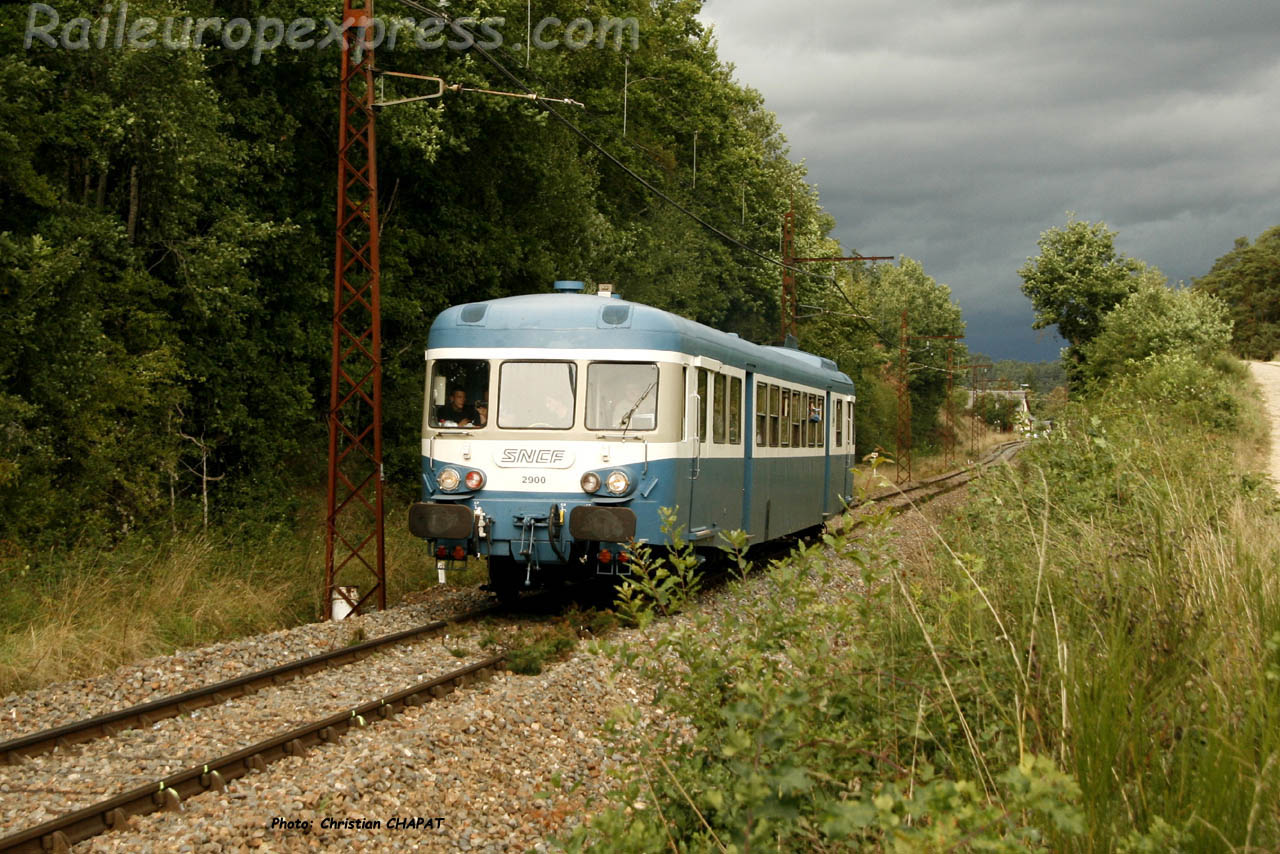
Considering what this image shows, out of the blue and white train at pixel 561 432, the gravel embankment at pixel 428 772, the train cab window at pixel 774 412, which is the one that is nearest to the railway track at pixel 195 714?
the gravel embankment at pixel 428 772

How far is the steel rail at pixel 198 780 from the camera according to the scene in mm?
5586

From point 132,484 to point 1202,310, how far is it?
2777 cm

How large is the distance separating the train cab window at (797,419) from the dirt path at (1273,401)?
6094mm

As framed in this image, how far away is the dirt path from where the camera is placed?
61.5 feet

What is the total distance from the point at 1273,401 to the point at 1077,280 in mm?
11423

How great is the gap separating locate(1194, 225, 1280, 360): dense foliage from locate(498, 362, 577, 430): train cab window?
59.1 m

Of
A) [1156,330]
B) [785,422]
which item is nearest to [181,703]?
[785,422]

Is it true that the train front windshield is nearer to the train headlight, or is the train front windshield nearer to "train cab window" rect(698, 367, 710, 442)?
the train headlight

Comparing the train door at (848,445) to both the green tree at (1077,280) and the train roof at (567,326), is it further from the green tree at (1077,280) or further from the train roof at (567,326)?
the green tree at (1077,280)

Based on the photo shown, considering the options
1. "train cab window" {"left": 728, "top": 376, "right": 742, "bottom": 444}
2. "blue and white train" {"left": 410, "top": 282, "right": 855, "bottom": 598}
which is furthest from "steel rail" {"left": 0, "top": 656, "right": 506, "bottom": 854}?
"train cab window" {"left": 728, "top": 376, "right": 742, "bottom": 444}

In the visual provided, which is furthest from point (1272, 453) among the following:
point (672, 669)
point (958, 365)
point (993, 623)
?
point (958, 365)

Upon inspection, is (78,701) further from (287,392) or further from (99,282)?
(287,392)

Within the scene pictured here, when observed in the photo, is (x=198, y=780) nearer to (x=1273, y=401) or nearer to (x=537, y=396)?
(x=537, y=396)

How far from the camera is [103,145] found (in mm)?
14219
